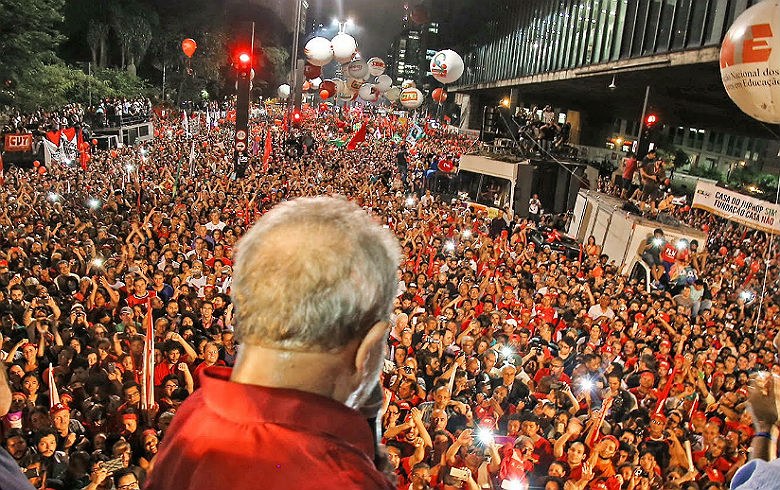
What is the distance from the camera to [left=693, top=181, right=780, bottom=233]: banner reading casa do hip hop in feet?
31.6

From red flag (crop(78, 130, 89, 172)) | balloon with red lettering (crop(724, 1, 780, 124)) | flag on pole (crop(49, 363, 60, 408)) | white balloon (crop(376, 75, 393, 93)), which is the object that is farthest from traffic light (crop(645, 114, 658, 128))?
white balloon (crop(376, 75, 393, 93))

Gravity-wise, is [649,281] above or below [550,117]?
below

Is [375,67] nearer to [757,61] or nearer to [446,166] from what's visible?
[446,166]

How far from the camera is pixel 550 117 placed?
22.9 metres

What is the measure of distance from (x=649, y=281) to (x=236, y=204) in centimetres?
828

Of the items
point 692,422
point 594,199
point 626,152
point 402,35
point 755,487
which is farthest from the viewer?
point 402,35

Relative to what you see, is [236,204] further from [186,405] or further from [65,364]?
[186,405]

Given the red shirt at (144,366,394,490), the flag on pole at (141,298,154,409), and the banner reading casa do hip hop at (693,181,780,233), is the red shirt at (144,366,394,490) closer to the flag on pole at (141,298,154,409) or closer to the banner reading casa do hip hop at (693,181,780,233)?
the flag on pole at (141,298,154,409)

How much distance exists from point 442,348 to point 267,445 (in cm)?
576

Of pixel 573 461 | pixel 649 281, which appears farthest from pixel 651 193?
pixel 573 461

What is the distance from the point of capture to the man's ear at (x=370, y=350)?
1111 millimetres

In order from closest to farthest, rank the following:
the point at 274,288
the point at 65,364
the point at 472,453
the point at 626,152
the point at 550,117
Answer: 1. the point at 274,288
2. the point at 472,453
3. the point at 65,364
4. the point at 550,117
5. the point at 626,152

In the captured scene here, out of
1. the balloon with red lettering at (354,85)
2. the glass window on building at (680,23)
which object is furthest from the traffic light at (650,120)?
the balloon with red lettering at (354,85)

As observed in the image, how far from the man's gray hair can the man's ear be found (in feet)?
0.04
